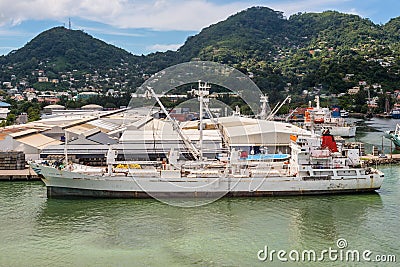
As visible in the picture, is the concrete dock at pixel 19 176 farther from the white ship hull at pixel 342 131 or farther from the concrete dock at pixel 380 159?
the white ship hull at pixel 342 131

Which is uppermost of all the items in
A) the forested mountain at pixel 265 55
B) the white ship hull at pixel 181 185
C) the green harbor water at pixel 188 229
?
the forested mountain at pixel 265 55

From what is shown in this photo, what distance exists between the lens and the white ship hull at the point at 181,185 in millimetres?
18141

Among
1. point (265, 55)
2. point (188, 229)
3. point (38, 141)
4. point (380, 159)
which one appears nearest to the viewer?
point (188, 229)

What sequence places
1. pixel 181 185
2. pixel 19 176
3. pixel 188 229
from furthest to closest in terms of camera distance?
pixel 19 176
pixel 181 185
pixel 188 229

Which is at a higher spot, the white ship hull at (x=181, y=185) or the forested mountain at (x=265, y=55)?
the forested mountain at (x=265, y=55)

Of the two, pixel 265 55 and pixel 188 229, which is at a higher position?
pixel 265 55

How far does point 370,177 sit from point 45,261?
503 inches

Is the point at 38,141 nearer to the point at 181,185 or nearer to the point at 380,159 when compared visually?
the point at 181,185

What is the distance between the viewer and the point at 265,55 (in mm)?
107688

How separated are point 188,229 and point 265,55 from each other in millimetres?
96791

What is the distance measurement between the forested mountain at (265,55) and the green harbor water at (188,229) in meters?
49.4

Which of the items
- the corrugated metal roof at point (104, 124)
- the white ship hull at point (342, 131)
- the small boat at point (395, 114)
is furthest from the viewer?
the small boat at point (395, 114)

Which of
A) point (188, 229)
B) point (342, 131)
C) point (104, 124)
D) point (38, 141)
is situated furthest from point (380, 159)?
point (38, 141)

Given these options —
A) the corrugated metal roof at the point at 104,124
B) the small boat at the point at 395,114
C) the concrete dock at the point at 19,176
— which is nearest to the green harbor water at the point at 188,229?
the concrete dock at the point at 19,176
